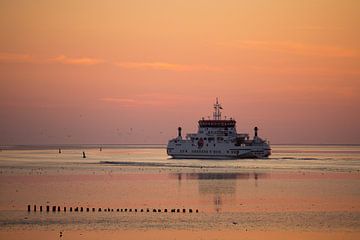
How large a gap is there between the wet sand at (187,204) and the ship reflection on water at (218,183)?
0.09 m

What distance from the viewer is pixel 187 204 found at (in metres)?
66.9

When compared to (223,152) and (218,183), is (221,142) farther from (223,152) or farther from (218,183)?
(218,183)

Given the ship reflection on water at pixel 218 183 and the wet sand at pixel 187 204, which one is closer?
the wet sand at pixel 187 204

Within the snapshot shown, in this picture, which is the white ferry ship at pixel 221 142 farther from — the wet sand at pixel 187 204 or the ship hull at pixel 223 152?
the wet sand at pixel 187 204

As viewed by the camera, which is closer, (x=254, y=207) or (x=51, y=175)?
(x=254, y=207)

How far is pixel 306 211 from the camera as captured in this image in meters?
61.3

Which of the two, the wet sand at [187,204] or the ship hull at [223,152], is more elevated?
the ship hull at [223,152]

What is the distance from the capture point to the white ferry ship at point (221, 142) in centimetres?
15212

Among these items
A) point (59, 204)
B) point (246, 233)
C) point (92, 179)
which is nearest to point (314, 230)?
point (246, 233)

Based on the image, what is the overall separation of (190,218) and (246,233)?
7.80 meters

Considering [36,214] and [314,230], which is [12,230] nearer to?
[36,214]

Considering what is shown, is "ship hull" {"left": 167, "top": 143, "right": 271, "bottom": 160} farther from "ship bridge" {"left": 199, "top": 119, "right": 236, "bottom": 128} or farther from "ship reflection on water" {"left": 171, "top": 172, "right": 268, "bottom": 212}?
"ship reflection on water" {"left": 171, "top": 172, "right": 268, "bottom": 212}

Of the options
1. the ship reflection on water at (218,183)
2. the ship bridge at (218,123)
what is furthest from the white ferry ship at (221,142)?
the ship reflection on water at (218,183)

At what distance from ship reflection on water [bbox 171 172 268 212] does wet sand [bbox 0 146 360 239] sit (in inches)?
3.7
